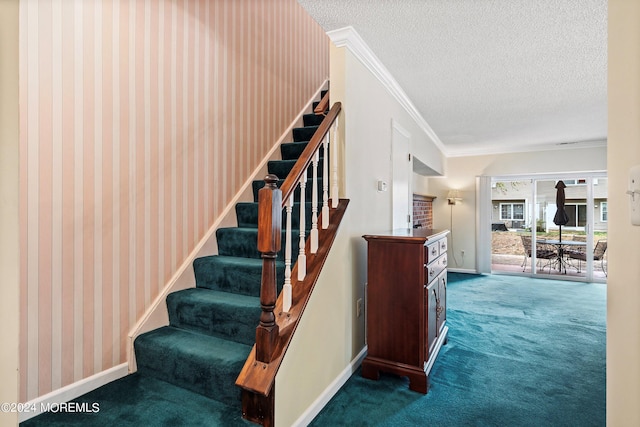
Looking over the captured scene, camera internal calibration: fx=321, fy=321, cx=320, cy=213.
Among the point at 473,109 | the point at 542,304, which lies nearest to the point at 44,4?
the point at 473,109

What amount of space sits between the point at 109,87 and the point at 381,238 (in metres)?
1.93

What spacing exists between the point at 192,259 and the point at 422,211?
15.6 feet

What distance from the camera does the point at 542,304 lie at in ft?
14.1

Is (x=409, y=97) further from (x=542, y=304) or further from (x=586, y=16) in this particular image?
(x=542, y=304)

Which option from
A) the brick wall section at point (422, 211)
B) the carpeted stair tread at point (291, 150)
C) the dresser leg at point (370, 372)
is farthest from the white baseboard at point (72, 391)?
the brick wall section at point (422, 211)

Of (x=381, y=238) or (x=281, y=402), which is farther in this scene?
(x=381, y=238)

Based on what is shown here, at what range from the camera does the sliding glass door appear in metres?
5.80

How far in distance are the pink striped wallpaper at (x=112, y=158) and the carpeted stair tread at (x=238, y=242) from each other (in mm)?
168

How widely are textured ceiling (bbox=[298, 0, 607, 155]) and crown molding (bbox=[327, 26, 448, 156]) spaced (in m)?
0.04

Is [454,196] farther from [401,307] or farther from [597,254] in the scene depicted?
[401,307]

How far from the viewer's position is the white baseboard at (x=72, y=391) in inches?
59.8

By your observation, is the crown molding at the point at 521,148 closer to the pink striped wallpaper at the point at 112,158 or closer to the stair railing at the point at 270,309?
the pink striped wallpaper at the point at 112,158

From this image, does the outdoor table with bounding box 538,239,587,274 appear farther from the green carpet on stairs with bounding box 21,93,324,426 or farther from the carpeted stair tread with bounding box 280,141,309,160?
the green carpet on stairs with bounding box 21,93,324,426

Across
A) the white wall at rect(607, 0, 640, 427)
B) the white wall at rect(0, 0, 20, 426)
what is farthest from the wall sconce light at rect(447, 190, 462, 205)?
the white wall at rect(0, 0, 20, 426)
